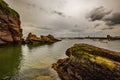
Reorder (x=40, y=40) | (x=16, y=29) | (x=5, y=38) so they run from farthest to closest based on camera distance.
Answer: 1. (x=40, y=40)
2. (x=16, y=29)
3. (x=5, y=38)

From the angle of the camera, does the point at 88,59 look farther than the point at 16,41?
No

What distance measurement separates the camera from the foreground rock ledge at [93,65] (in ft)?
35.0

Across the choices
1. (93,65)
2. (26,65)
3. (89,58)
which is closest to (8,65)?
(26,65)

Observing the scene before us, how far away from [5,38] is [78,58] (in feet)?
203

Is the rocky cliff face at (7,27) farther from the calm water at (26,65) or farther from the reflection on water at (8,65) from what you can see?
the reflection on water at (8,65)

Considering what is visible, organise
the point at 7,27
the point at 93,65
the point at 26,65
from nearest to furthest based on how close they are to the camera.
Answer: the point at 93,65
the point at 26,65
the point at 7,27

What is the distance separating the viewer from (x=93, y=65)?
11.7 meters

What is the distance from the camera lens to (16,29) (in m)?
75.8

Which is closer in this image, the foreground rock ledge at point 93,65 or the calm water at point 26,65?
the foreground rock ledge at point 93,65

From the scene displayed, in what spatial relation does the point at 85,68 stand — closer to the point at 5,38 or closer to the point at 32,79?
the point at 32,79

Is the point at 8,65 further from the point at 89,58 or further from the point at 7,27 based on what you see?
the point at 7,27

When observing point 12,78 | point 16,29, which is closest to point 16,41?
point 16,29

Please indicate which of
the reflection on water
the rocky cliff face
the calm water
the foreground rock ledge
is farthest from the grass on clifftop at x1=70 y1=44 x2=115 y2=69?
the rocky cliff face

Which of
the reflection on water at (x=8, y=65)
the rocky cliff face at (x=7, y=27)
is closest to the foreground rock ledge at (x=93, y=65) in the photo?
the reflection on water at (x=8, y=65)
